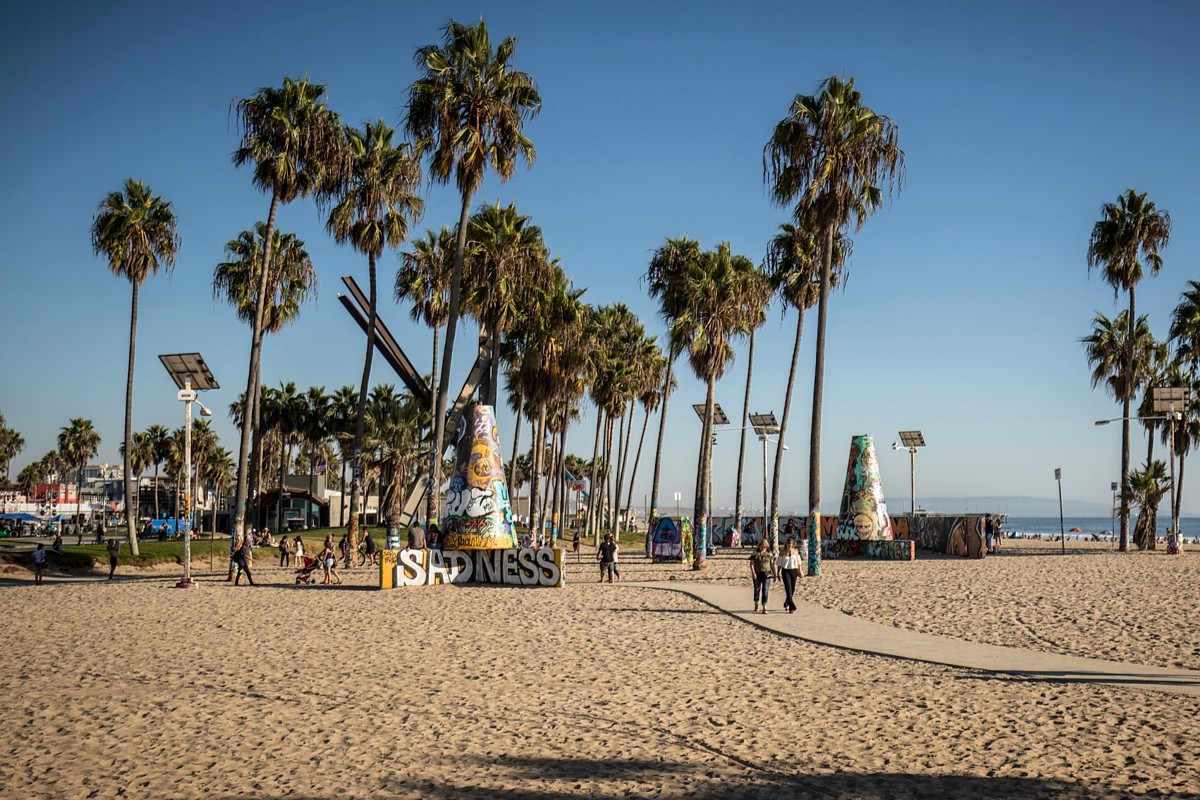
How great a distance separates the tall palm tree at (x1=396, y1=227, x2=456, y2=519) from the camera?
41.1 meters

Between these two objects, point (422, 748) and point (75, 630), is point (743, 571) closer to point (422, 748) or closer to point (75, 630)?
point (75, 630)

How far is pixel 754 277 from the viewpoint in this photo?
136 feet

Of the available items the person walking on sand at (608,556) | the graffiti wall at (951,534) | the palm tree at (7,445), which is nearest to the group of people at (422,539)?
the person walking on sand at (608,556)

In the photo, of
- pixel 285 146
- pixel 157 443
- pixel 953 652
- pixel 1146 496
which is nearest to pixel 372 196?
pixel 285 146

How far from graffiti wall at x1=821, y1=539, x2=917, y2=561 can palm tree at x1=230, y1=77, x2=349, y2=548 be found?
77.0ft

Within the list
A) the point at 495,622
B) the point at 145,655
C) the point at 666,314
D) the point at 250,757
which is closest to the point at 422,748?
the point at 250,757

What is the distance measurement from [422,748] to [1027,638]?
11296 mm

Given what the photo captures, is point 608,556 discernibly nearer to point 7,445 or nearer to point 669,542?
point 669,542

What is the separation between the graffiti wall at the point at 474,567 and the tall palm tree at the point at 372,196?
30.3ft

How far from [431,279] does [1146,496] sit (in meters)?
37.2

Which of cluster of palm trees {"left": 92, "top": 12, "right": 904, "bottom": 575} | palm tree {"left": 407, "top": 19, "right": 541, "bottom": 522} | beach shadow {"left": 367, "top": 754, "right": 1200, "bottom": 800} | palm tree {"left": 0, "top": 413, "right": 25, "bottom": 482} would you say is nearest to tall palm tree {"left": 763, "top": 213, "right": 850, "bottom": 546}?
cluster of palm trees {"left": 92, "top": 12, "right": 904, "bottom": 575}

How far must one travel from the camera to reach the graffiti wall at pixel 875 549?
38.9m

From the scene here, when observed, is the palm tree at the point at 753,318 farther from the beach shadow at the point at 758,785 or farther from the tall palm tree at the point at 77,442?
the tall palm tree at the point at 77,442

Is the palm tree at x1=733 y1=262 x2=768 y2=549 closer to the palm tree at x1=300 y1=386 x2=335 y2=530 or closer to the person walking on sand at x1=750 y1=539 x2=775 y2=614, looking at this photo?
the person walking on sand at x1=750 y1=539 x2=775 y2=614
